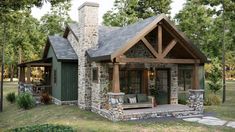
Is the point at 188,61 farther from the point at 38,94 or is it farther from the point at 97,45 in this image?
the point at 38,94

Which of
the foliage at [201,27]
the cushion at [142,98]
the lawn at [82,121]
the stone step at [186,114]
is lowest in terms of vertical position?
the lawn at [82,121]

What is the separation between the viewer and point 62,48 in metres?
20.8

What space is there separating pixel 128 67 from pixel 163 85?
2865mm

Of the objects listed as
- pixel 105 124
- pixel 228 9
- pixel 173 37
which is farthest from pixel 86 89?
pixel 228 9

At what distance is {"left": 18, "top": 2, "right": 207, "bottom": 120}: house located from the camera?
47.0 ft

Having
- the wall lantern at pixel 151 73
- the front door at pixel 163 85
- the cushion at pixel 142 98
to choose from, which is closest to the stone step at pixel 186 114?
the cushion at pixel 142 98

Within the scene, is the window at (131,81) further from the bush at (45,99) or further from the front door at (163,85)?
the bush at (45,99)

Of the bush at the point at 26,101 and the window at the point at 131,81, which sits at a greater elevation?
the window at the point at 131,81

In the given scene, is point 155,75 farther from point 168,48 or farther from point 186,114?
point 186,114

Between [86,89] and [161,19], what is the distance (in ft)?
20.1

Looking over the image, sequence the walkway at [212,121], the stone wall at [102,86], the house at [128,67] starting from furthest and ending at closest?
the stone wall at [102,86] → the house at [128,67] → the walkway at [212,121]

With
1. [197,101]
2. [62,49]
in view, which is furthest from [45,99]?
[197,101]

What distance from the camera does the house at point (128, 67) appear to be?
14.3 meters

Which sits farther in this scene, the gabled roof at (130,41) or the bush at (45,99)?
the bush at (45,99)
